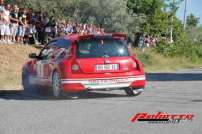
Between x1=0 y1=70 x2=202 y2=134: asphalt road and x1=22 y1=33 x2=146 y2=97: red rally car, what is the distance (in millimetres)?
327

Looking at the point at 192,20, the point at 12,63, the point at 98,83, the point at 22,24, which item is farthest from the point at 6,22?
the point at 192,20

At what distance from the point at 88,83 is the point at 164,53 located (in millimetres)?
33716

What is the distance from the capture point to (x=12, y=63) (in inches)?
1012

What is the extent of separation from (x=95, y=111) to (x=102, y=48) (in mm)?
3467

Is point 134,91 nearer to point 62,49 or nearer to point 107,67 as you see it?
point 107,67

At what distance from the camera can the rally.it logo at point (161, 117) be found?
1105cm

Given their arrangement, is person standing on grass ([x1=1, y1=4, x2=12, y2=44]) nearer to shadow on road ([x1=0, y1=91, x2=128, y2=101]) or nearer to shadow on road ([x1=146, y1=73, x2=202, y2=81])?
shadow on road ([x1=146, y1=73, x2=202, y2=81])

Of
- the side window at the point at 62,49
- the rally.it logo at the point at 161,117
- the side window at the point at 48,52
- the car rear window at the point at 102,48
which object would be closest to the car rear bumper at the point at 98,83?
the car rear window at the point at 102,48

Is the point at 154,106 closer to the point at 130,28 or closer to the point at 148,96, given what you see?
the point at 148,96

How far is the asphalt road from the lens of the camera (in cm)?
1026

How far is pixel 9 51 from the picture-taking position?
26.8m

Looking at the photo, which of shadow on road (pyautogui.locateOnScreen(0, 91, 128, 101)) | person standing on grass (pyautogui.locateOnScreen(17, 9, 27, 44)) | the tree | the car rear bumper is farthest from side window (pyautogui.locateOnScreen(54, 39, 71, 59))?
the tree

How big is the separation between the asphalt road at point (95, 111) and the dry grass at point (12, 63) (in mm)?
3650

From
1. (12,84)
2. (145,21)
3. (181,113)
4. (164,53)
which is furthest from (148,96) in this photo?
(145,21)
